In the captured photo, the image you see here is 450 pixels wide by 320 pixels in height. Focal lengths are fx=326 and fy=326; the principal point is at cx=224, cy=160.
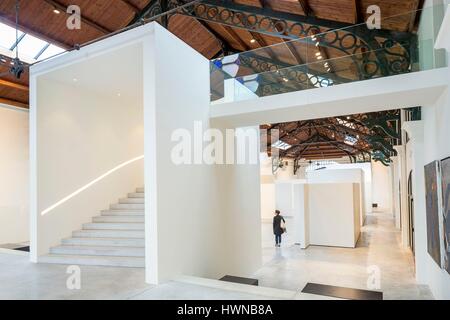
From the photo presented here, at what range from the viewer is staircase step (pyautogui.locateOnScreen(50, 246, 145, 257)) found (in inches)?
232

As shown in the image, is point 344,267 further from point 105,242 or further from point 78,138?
point 78,138

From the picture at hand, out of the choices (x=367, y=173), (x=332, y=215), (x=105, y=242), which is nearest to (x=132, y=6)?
(x=105, y=242)

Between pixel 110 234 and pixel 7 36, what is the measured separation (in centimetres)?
646

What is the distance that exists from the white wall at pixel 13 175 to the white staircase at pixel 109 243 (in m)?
4.90

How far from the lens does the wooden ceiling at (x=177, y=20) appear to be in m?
6.37

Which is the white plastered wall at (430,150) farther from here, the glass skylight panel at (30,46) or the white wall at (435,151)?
the glass skylight panel at (30,46)

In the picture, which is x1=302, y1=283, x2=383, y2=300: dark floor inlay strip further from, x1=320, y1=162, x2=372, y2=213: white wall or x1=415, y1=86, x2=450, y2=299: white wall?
x1=320, y1=162, x2=372, y2=213: white wall

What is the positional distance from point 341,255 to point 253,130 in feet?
17.0

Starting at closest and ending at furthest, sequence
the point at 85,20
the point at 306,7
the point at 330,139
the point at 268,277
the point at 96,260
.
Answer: the point at 96,260 → the point at 306,7 → the point at 268,277 → the point at 85,20 → the point at 330,139

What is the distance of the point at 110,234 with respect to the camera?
655 centimetres

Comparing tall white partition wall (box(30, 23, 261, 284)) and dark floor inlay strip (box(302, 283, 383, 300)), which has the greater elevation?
tall white partition wall (box(30, 23, 261, 284))

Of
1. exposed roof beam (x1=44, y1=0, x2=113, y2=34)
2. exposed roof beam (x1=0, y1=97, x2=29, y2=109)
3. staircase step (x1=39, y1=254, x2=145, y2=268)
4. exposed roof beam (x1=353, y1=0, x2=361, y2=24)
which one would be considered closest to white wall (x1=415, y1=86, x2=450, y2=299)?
exposed roof beam (x1=353, y1=0, x2=361, y2=24)

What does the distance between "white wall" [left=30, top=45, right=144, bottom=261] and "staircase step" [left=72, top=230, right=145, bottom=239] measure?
261 mm
